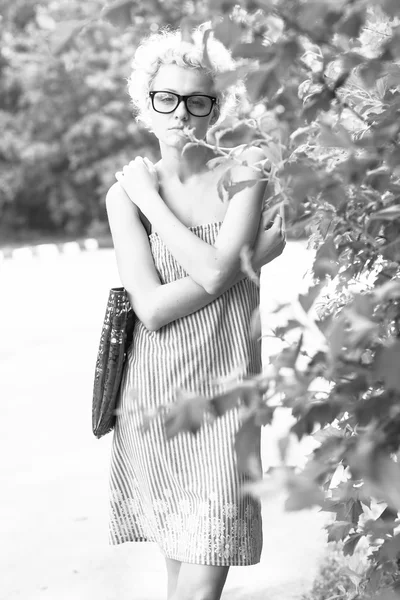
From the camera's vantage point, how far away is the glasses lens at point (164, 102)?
8.05 feet

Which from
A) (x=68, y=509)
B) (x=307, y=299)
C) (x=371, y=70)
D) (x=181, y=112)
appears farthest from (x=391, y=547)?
(x=68, y=509)

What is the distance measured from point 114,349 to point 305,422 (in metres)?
1.44

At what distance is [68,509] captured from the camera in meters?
5.13

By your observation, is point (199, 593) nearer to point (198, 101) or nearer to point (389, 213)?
point (198, 101)

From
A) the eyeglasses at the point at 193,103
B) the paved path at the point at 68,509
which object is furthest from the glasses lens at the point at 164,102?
the paved path at the point at 68,509

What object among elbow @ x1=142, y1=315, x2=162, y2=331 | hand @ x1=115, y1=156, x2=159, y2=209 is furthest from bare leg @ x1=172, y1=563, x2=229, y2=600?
hand @ x1=115, y1=156, x2=159, y2=209

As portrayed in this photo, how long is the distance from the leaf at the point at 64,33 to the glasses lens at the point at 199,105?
111 cm

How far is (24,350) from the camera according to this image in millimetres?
9867

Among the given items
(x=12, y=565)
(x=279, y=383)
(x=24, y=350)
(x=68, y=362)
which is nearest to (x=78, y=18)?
(x=279, y=383)

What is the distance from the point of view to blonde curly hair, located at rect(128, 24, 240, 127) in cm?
246

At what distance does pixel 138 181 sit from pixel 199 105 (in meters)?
0.24

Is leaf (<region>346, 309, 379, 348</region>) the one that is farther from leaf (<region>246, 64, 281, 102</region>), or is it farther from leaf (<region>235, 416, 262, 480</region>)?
leaf (<region>246, 64, 281, 102</region>)

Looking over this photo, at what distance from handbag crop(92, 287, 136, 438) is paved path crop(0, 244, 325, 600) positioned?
1.45m

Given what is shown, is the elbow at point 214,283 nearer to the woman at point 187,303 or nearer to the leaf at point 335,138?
the woman at point 187,303
